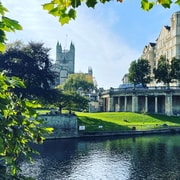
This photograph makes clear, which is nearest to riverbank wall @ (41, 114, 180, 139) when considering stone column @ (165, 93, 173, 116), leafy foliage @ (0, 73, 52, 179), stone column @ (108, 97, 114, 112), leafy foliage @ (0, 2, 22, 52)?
stone column @ (165, 93, 173, 116)

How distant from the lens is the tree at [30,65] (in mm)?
64750

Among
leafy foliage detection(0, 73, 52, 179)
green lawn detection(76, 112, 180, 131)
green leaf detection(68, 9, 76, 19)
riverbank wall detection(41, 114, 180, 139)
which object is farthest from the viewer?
green lawn detection(76, 112, 180, 131)

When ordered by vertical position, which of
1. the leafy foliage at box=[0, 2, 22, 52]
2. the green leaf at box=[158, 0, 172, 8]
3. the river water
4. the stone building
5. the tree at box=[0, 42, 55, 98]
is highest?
the stone building

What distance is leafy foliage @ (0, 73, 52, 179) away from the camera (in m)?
4.86

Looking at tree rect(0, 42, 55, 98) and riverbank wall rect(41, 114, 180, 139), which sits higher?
tree rect(0, 42, 55, 98)

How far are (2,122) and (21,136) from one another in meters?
0.44

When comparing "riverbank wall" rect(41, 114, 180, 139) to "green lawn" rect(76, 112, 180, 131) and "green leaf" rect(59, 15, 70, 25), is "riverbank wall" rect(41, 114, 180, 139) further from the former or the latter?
"green leaf" rect(59, 15, 70, 25)

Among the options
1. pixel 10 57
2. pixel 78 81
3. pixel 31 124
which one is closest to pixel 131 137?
pixel 10 57

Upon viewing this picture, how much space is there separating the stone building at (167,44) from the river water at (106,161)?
5941 cm

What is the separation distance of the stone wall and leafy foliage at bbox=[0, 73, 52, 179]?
5516 centimetres

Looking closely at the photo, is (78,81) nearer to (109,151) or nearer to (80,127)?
(80,127)

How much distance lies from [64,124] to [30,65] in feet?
45.1

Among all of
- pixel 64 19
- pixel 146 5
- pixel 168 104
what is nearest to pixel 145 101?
pixel 168 104

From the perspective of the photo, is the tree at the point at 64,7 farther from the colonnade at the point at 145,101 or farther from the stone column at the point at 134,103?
the stone column at the point at 134,103
